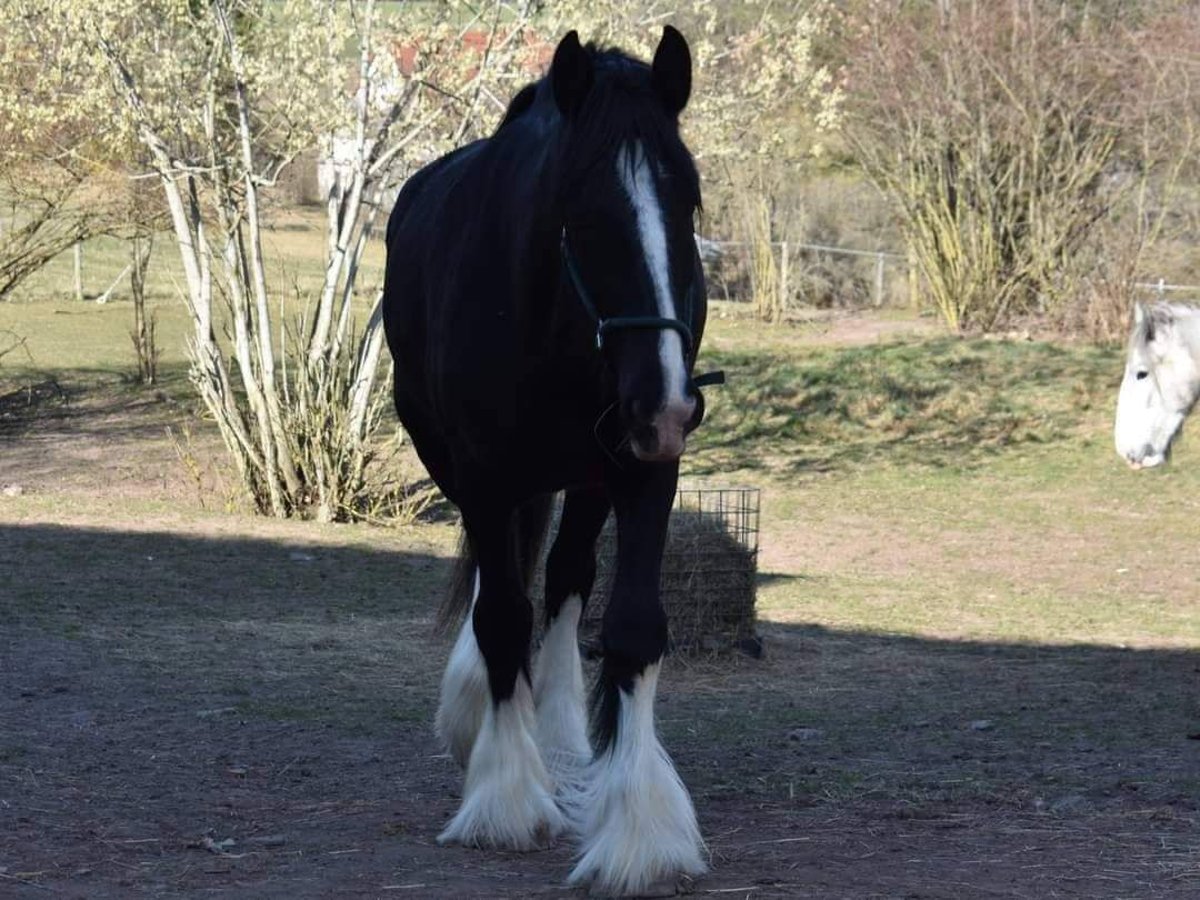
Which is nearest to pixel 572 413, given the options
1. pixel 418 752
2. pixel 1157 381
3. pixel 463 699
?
pixel 463 699

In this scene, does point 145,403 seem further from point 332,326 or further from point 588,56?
point 588,56

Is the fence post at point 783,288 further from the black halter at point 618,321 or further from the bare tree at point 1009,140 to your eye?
the black halter at point 618,321

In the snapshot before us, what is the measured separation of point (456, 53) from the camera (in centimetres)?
1096

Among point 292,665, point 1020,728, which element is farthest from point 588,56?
point 292,665

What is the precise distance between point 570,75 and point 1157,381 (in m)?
5.89

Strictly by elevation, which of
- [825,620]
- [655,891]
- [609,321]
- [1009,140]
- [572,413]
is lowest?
[825,620]

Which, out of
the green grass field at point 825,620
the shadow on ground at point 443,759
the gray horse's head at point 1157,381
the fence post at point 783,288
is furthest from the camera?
the fence post at point 783,288

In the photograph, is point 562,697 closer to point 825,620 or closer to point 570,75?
point 570,75

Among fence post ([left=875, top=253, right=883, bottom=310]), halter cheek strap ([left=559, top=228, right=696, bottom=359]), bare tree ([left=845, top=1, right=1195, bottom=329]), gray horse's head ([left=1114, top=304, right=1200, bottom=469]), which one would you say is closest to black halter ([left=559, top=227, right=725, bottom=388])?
halter cheek strap ([left=559, top=228, right=696, bottom=359])

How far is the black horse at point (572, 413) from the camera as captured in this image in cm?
339

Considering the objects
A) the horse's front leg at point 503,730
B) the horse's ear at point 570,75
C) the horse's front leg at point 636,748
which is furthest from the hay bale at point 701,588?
the horse's ear at point 570,75

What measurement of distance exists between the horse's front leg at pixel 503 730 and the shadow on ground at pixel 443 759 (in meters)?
0.08

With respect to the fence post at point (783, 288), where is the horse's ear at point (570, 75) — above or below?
above

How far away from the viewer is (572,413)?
150 inches
